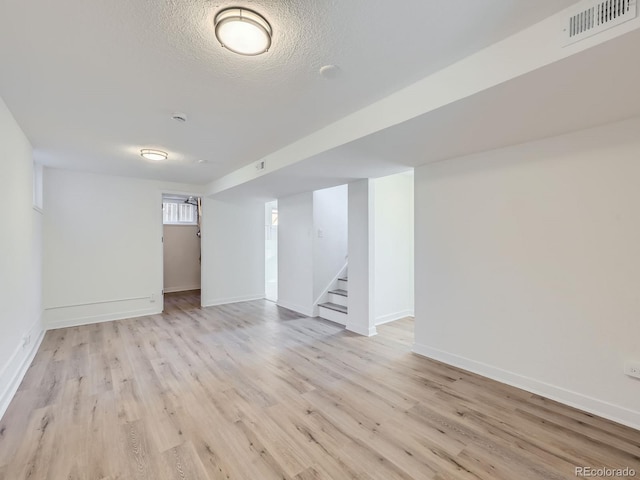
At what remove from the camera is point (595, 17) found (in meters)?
1.27

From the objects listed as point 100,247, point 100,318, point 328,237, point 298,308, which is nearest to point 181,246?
point 100,247

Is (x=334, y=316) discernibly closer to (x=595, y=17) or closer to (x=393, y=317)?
(x=393, y=317)

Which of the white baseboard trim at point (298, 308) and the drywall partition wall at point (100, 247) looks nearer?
the drywall partition wall at point (100, 247)

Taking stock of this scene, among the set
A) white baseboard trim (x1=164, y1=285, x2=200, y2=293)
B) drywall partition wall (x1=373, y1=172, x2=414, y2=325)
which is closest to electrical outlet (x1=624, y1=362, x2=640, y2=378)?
drywall partition wall (x1=373, y1=172, x2=414, y2=325)

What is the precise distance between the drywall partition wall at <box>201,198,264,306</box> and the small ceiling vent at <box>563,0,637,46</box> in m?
5.66

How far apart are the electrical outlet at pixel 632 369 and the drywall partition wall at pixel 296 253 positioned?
12.3 feet

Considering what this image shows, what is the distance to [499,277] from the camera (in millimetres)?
2670

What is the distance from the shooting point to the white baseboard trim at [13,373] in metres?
2.24

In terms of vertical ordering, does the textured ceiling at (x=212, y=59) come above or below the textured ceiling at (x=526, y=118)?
above

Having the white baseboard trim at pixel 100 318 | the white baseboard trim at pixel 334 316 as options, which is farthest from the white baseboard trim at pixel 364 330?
the white baseboard trim at pixel 100 318

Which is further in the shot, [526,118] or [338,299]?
[338,299]

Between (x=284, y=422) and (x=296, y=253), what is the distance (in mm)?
3482

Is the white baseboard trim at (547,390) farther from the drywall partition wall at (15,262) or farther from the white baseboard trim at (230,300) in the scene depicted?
the white baseboard trim at (230,300)

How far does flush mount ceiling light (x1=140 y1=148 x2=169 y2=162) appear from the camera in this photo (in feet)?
11.4
